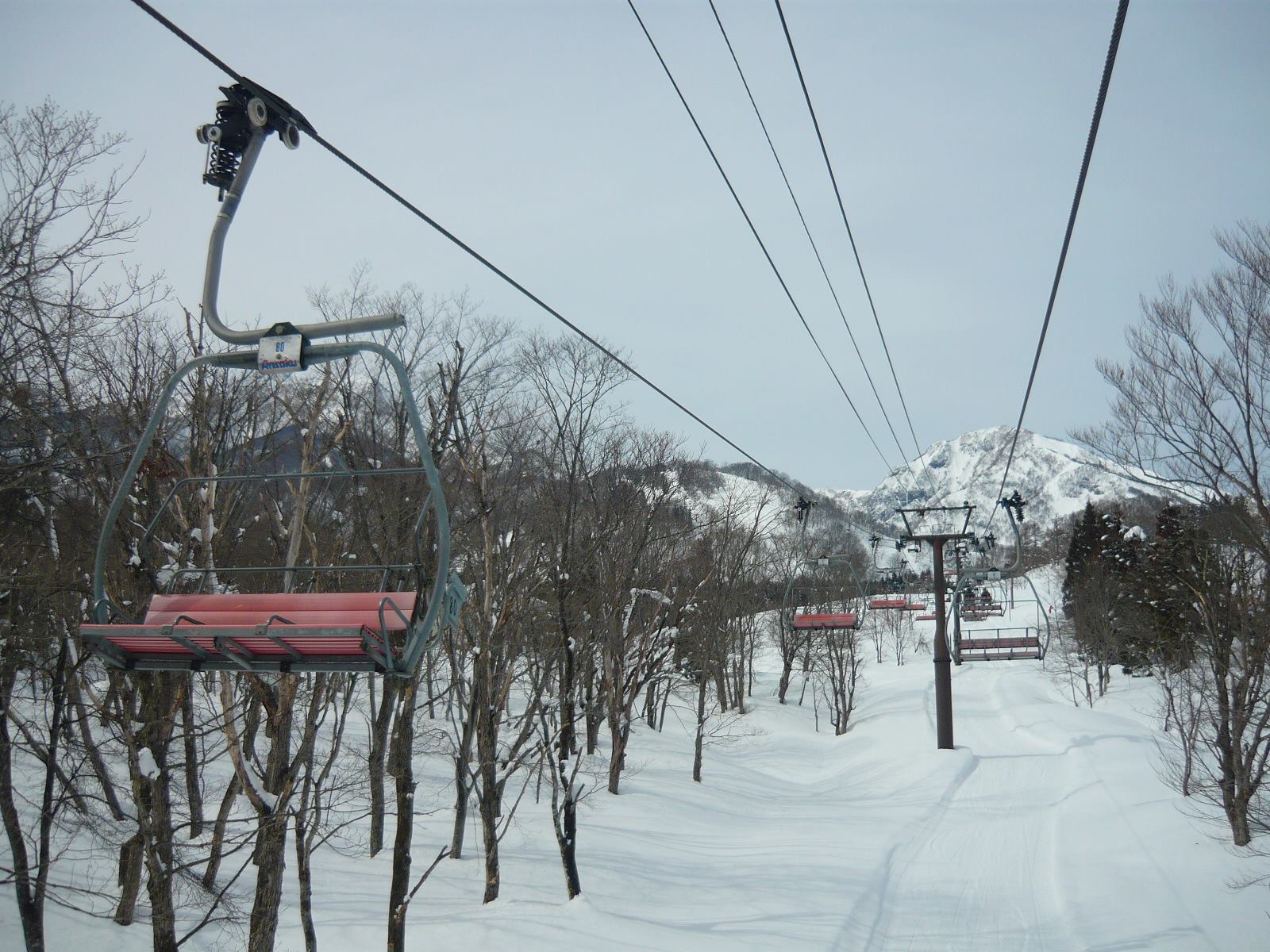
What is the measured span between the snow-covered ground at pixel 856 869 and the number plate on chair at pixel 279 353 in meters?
12.8

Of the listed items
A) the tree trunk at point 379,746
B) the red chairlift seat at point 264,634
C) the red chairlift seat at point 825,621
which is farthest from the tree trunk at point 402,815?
the red chairlift seat at point 825,621

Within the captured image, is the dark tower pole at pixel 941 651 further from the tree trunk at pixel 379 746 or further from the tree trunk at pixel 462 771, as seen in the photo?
the tree trunk at pixel 379 746

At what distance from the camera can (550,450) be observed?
2055 cm

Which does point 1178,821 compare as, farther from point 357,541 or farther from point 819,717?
point 819,717

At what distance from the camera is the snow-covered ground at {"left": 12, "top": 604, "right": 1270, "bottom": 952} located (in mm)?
14758

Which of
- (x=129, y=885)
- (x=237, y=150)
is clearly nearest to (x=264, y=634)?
(x=237, y=150)

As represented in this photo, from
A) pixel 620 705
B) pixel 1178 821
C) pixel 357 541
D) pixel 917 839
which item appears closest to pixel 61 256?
pixel 357 541

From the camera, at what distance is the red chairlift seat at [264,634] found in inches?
184

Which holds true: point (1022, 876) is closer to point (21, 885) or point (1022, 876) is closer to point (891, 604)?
point (21, 885)

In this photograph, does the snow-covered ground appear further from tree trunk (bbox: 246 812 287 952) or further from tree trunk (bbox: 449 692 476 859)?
tree trunk (bbox: 246 812 287 952)

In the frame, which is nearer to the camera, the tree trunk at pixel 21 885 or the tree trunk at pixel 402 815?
the tree trunk at pixel 21 885

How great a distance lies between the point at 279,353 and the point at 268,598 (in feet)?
5.52

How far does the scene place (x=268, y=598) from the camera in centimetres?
545

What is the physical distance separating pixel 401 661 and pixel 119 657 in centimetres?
192
